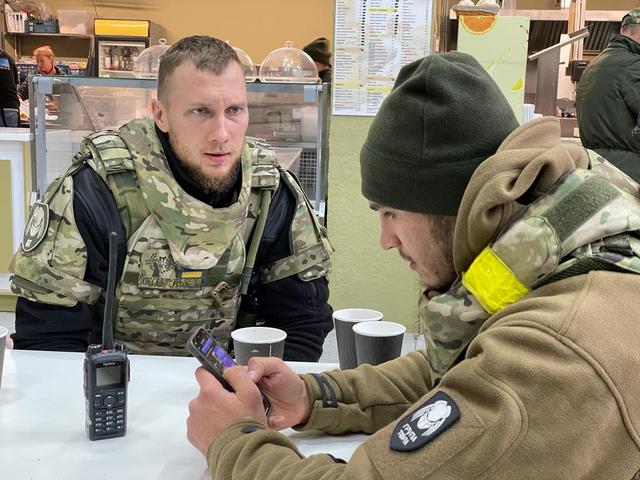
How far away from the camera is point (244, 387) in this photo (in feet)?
3.52

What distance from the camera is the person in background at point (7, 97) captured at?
4938 mm

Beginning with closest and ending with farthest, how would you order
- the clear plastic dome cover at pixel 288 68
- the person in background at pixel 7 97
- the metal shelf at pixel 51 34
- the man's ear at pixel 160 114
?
the man's ear at pixel 160 114
the clear plastic dome cover at pixel 288 68
the person in background at pixel 7 97
the metal shelf at pixel 51 34

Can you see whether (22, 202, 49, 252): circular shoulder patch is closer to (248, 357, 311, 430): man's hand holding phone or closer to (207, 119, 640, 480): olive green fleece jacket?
(248, 357, 311, 430): man's hand holding phone

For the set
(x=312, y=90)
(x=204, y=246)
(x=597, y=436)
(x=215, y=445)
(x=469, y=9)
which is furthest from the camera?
(x=469, y=9)

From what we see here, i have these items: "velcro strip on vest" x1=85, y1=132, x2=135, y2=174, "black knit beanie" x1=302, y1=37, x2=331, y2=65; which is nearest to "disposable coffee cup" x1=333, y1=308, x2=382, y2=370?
"velcro strip on vest" x1=85, y1=132, x2=135, y2=174

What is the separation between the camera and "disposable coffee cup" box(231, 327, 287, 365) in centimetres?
134

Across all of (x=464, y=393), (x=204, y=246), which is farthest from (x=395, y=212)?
(x=204, y=246)

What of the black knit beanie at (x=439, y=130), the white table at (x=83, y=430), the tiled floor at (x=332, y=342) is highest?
the black knit beanie at (x=439, y=130)

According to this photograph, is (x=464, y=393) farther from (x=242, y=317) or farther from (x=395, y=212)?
(x=242, y=317)

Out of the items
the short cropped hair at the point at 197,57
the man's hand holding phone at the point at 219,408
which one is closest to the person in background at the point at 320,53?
the short cropped hair at the point at 197,57

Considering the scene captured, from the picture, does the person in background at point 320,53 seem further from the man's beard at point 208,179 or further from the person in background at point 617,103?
the man's beard at point 208,179

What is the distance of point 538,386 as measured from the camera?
688 mm

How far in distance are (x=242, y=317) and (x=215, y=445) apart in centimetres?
106

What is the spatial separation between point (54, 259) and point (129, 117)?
152cm
